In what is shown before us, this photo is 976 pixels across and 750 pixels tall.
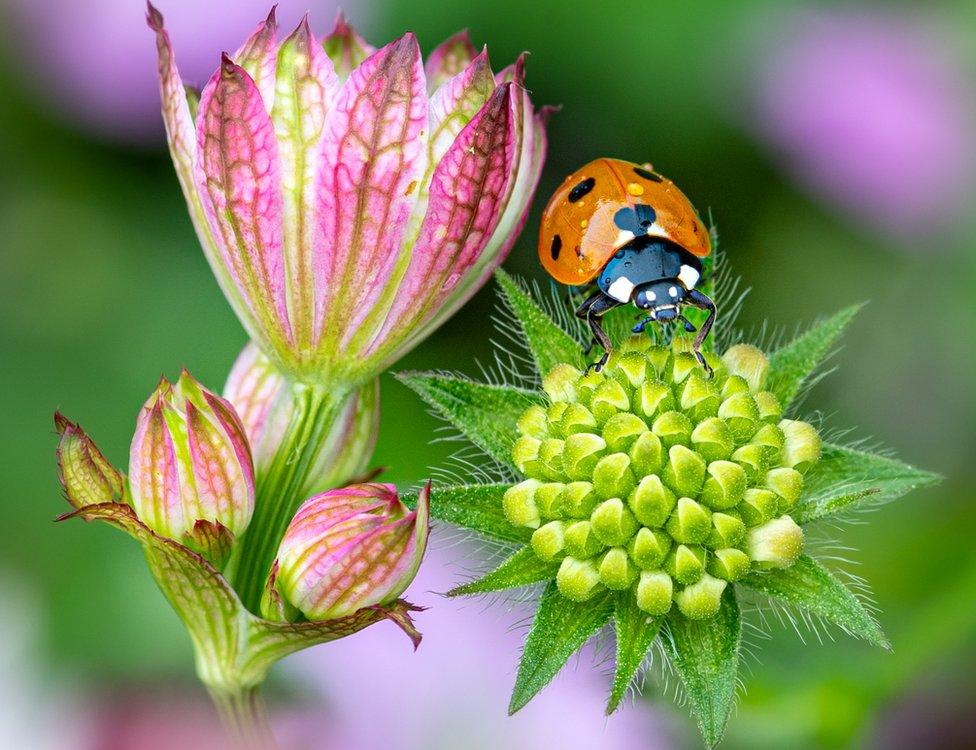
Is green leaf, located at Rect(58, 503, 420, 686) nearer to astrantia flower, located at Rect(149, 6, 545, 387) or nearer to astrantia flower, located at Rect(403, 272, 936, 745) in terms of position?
astrantia flower, located at Rect(403, 272, 936, 745)

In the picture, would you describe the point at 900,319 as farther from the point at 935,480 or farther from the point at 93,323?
the point at 93,323

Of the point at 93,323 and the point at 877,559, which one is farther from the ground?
the point at 93,323

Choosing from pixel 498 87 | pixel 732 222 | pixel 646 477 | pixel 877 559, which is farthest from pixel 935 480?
pixel 732 222

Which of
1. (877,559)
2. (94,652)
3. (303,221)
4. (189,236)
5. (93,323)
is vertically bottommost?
(94,652)

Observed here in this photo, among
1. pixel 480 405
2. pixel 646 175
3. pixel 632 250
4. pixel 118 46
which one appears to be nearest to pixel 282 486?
pixel 480 405

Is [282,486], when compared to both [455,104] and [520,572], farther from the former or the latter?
[455,104]

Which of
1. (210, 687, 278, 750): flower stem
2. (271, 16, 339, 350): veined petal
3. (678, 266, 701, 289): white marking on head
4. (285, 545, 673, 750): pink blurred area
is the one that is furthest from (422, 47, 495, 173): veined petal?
(285, 545, 673, 750): pink blurred area
